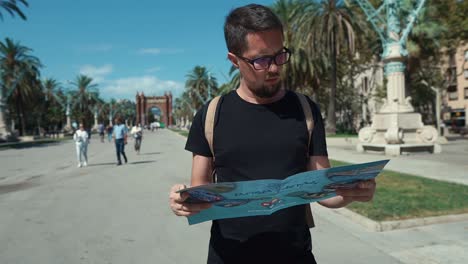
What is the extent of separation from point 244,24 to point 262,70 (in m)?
0.22

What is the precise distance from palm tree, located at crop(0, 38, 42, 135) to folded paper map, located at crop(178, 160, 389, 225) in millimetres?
48534

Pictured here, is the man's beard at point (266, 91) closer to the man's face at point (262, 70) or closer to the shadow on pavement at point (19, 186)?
the man's face at point (262, 70)

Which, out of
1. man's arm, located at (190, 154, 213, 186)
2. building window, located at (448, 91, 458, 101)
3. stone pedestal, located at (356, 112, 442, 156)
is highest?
building window, located at (448, 91, 458, 101)

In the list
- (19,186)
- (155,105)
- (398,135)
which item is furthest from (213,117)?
(155,105)

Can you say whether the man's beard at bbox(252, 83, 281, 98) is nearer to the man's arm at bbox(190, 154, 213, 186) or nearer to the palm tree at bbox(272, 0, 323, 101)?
the man's arm at bbox(190, 154, 213, 186)

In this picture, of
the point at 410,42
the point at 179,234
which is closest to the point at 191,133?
the point at 179,234

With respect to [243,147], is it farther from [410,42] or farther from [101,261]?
[410,42]

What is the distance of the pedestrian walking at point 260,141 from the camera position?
173 centimetres

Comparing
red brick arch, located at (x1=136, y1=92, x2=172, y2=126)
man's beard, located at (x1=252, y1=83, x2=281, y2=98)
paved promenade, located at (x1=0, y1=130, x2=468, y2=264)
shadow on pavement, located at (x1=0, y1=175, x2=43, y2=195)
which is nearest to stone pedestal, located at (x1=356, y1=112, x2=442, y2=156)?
paved promenade, located at (x1=0, y1=130, x2=468, y2=264)

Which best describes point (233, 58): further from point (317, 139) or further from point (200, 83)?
point (200, 83)

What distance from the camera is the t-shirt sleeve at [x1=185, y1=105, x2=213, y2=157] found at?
1851mm

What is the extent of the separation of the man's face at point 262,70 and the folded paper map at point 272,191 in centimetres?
44

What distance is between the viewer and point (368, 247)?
15.2 feet

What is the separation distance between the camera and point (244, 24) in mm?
1721
